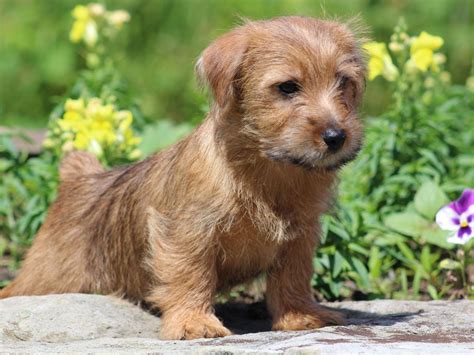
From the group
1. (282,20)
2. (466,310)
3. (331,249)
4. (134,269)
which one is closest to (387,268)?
(331,249)

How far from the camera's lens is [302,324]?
543 centimetres

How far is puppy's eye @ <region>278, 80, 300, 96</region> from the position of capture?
502cm

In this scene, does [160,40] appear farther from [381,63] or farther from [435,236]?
[435,236]

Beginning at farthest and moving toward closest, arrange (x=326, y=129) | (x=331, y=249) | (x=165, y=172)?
1. (x=331, y=249)
2. (x=165, y=172)
3. (x=326, y=129)

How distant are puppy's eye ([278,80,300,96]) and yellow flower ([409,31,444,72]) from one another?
2.73 meters

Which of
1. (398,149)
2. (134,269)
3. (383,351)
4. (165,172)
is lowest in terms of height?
(383,351)

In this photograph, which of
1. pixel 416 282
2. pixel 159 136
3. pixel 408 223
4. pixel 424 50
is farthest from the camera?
pixel 159 136

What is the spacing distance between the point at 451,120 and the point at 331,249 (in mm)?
1724

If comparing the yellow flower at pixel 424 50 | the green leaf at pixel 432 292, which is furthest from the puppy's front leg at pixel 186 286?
the yellow flower at pixel 424 50

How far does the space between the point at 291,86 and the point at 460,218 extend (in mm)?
1759

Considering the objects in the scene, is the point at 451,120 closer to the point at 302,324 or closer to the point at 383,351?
the point at 302,324

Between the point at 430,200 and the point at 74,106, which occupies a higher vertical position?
the point at 74,106

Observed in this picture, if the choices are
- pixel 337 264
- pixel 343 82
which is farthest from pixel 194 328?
pixel 337 264

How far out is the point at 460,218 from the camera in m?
6.31
